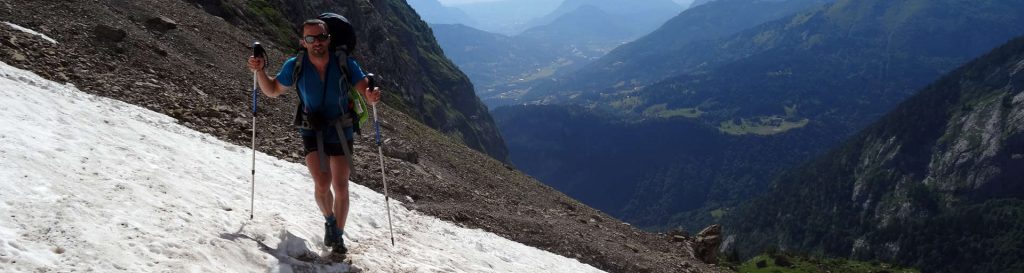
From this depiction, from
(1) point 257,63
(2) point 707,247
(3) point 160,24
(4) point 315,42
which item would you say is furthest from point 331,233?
(2) point 707,247

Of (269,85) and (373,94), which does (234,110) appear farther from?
(373,94)

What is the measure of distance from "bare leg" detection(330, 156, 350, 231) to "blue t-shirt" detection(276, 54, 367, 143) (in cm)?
33

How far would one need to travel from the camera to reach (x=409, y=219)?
16438mm

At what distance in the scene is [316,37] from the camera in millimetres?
9039

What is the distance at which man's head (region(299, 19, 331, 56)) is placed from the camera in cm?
902

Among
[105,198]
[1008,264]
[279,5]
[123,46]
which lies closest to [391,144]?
[123,46]

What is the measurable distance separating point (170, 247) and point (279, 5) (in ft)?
209

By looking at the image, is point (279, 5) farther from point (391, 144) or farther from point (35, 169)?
point (35, 169)

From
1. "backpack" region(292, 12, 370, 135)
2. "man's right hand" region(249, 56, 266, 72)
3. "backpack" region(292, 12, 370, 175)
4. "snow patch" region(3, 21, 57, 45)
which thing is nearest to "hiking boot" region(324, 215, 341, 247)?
"backpack" region(292, 12, 370, 175)

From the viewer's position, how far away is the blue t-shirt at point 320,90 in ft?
30.6

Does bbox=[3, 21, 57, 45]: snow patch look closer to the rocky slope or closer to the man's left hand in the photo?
the rocky slope

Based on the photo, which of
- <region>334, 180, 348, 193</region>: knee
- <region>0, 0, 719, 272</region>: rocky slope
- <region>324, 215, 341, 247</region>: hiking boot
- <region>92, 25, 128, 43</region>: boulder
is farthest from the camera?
<region>92, 25, 128, 43</region>: boulder

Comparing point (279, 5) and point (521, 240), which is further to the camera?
point (279, 5)

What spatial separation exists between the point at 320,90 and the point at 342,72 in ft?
1.39
